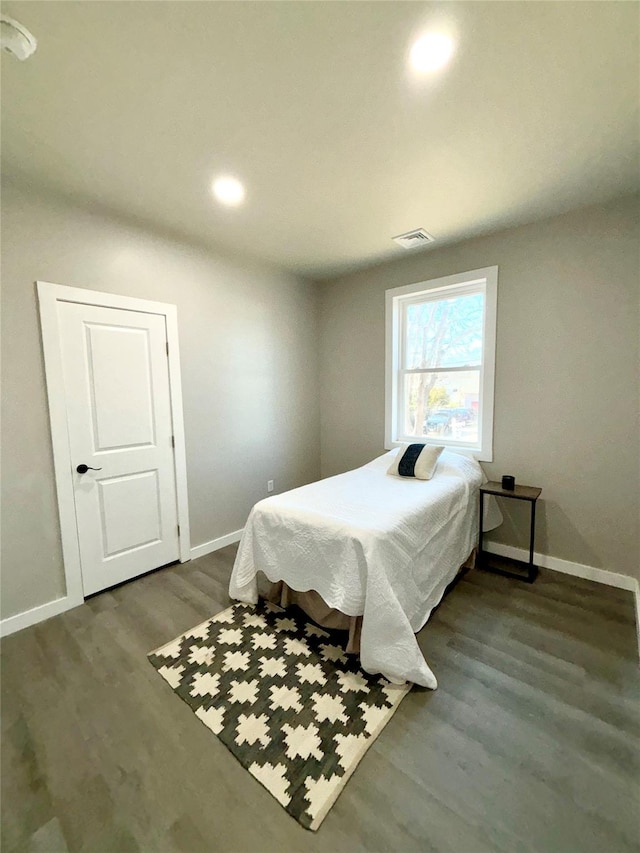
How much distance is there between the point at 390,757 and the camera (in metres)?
1.29

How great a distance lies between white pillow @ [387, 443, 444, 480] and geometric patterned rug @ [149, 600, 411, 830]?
A: 127 centimetres

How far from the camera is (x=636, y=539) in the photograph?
232cm

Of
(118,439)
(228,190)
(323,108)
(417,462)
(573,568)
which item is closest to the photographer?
(323,108)

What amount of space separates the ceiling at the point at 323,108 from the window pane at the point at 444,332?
77 cm

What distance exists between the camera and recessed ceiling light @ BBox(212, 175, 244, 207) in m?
1.99

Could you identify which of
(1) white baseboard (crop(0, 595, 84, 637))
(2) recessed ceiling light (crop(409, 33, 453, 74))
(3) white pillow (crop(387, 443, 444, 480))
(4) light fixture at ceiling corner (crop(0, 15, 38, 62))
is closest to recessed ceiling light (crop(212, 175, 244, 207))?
(4) light fixture at ceiling corner (crop(0, 15, 38, 62))

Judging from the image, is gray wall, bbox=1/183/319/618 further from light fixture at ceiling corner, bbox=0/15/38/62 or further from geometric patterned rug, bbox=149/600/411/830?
geometric patterned rug, bbox=149/600/411/830

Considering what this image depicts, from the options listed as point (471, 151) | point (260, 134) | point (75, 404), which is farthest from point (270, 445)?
point (471, 151)

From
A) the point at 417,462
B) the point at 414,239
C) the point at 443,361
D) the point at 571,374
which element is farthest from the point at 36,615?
the point at 571,374

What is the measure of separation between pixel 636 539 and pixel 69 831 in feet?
10.6

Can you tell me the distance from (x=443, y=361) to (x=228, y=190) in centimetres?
218

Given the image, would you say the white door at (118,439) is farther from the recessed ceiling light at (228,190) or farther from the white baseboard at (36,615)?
the recessed ceiling light at (228,190)

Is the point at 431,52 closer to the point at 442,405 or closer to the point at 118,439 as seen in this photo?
the point at 442,405

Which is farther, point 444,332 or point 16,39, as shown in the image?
point 444,332
